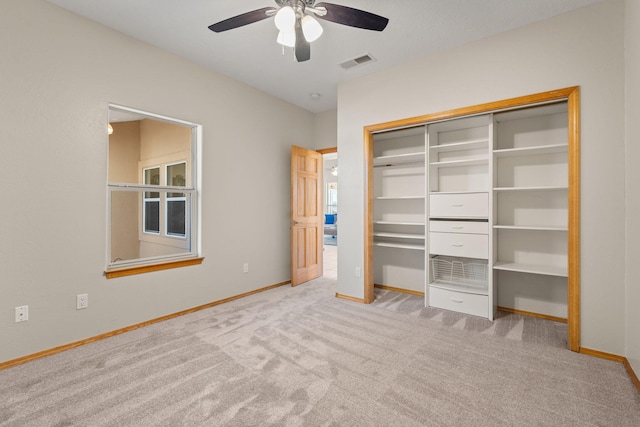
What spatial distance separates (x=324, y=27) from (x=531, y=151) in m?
2.31

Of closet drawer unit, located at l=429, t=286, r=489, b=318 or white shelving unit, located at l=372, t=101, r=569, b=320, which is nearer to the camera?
white shelving unit, located at l=372, t=101, r=569, b=320

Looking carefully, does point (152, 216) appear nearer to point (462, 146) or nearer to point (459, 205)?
point (459, 205)

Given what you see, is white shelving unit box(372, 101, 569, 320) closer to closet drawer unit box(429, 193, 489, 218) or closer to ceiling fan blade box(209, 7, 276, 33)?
closet drawer unit box(429, 193, 489, 218)

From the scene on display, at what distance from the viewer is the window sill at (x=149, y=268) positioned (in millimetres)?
2692

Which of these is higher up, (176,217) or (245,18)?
(245,18)

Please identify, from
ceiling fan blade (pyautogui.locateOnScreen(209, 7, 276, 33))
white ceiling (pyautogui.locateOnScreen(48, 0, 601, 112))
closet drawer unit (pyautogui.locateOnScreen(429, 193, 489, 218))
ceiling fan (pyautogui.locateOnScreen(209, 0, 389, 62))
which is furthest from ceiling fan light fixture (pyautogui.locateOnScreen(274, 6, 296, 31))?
closet drawer unit (pyautogui.locateOnScreen(429, 193, 489, 218))

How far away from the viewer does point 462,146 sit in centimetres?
328

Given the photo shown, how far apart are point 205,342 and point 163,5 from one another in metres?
2.79

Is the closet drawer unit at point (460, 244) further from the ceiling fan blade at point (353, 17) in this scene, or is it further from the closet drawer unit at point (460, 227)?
the ceiling fan blade at point (353, 17)

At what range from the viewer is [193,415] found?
5.40ft

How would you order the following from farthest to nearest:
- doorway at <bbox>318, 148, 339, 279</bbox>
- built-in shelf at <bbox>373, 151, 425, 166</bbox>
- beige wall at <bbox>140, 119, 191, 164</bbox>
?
doorway at <bbox>318, 148, 339, 279</bbox>, built-in shelf at <bbox>373, 151, 425, 166</bbox>, beige wall at <bbox>140, 119, 191, 164</bbox>

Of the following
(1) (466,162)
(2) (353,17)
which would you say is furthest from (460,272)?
(2) (353,17)

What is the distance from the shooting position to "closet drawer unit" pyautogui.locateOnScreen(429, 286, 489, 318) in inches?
120

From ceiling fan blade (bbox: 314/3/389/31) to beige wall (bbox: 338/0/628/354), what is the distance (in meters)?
1.44
